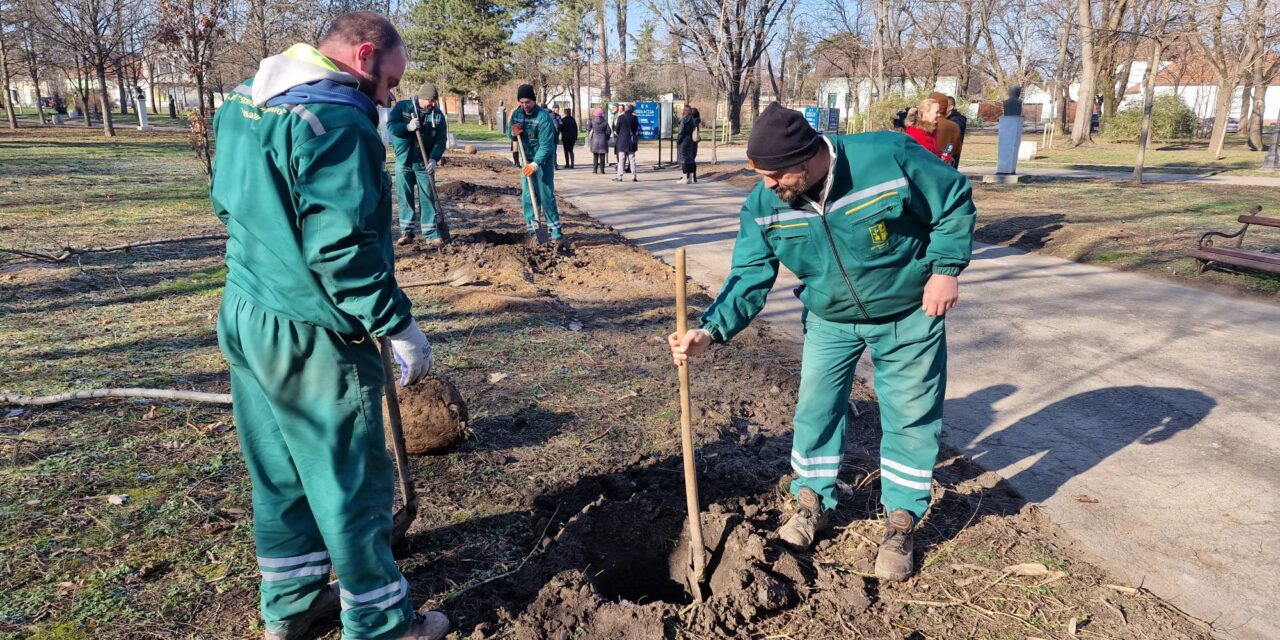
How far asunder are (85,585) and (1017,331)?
19.9ft

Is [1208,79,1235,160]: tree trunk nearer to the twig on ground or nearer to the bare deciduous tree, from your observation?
the bare deciduous tree

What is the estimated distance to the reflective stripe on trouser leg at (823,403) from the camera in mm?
3117

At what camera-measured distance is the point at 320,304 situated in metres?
2.15

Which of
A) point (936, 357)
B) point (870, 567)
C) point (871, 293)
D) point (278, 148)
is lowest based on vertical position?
point (870, 567)

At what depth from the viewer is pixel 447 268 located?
852 centimetres

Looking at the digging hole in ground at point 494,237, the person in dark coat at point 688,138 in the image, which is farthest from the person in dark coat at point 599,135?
the digging hole in ground at point 494,237

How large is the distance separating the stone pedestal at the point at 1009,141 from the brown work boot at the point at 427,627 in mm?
15960

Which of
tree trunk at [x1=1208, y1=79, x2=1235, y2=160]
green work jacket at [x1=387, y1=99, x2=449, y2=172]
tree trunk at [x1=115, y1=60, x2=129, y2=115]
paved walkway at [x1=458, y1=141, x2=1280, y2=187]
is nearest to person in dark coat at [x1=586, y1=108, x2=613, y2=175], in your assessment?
paved walkway at [x1=458, y1=141, x2=1280, y2=187]

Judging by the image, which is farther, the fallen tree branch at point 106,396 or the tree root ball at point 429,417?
the fallen tree branch at point 106,396

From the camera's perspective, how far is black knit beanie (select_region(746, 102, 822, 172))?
265 centimetres

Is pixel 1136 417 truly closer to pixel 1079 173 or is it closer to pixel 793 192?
pixel 793 192

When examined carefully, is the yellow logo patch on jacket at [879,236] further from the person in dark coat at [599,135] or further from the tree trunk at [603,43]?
the tree trunk at [603,43]

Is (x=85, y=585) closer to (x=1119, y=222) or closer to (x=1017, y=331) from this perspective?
(x=1017, y=331)

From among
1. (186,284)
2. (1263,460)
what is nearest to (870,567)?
(1263,460)
